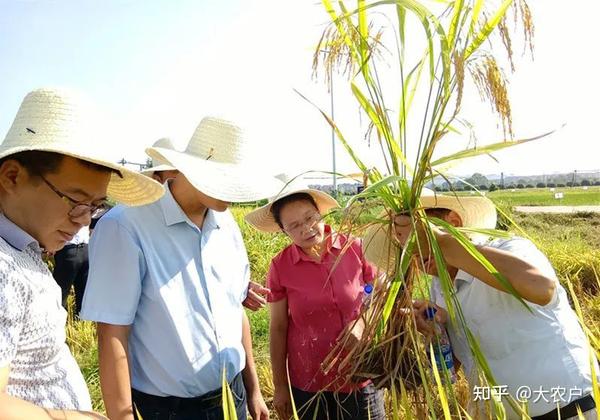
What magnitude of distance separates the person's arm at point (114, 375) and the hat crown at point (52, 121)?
0.61 m

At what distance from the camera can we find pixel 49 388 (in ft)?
2.98

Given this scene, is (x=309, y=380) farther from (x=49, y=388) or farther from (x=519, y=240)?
(x=49, y=388)

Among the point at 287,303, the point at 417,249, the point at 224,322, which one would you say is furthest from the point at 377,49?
the point at 287,303

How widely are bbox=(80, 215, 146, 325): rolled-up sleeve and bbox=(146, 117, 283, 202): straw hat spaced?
271mm

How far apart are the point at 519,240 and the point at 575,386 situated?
1.41ft

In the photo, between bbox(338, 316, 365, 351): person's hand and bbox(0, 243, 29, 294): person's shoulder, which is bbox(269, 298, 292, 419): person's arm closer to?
Answer: bbox(338, 316, 365, 351): person's hand

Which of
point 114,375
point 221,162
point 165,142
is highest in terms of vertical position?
point 165,142

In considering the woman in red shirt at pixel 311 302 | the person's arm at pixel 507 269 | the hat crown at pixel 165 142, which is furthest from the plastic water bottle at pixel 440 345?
the hat crown at pixel 165 142

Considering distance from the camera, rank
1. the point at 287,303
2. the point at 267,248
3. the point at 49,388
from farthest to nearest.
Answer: the point at 267,248 < the point at 287,303 < the point at 49,388

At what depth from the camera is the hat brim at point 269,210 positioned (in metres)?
1.97

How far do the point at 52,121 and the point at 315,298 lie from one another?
1.26 m

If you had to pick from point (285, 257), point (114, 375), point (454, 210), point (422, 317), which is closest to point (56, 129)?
point (114, 375)

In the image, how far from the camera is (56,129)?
0.98 metres

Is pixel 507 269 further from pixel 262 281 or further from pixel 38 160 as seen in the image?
pixel 262 281
